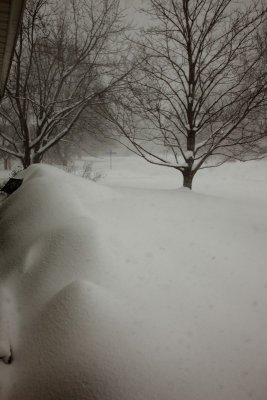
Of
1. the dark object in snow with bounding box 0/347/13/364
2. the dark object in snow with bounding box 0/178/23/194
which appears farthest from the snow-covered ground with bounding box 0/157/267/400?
the dark object in snow with bounding box 0/178/23/194

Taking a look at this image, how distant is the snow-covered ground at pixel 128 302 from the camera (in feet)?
6.13

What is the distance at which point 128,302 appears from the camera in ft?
7.59

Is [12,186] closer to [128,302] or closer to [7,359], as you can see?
[7,359]

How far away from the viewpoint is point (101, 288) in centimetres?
238

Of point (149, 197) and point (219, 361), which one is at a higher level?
point (149, 197)

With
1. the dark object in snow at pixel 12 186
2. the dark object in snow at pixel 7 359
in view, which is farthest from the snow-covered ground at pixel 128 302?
the dark object in snow at pixel 12 186

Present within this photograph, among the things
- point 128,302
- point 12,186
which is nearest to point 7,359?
point 128,302

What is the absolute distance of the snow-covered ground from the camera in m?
1.87

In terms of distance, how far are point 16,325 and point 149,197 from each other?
8.44 ft

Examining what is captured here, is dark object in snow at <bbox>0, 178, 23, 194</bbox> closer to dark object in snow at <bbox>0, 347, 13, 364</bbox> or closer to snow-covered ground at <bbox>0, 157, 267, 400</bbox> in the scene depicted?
snow-covered ground at <bbox>0, 157, 267, 400</bbox>

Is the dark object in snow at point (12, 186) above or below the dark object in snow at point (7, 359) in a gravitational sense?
above

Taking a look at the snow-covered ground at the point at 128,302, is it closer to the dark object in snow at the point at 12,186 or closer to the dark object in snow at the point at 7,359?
the dark object in snow at the point at 7,359

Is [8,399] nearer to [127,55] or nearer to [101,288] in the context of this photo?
[101,288]

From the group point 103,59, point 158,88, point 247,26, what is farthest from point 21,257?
point 103,59
